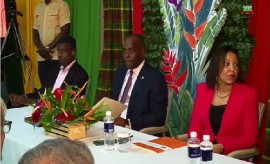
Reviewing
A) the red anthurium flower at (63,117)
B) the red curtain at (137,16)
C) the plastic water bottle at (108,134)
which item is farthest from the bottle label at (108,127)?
the red curtain at (137,16)

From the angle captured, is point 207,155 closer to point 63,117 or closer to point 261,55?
point 63,117

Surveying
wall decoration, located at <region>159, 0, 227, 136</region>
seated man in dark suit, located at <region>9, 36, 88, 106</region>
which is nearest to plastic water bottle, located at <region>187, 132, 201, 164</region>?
wall decoration, located at <region>159, 0, 227, 136</region>

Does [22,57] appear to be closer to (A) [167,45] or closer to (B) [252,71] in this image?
(A) [167,45]

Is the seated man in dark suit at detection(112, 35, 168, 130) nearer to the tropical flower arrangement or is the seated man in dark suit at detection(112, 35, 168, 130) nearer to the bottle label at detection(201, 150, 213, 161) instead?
the tropical flower arrangement

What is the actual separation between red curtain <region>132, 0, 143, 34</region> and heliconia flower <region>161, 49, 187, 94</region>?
549 mm

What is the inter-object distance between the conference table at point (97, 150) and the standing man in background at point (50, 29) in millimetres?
2229

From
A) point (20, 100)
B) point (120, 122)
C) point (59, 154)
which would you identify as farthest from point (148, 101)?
point (59, 154)

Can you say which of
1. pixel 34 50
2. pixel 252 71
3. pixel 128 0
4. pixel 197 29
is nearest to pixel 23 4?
pixel 34 50

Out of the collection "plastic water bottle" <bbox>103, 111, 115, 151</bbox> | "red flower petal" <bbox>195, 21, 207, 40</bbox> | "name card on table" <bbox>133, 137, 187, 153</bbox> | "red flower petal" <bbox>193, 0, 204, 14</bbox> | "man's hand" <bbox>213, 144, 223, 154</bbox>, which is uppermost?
"red flower petal" <bbox>193, 0, 204, 14</bbox>

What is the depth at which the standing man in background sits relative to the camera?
19.7ft

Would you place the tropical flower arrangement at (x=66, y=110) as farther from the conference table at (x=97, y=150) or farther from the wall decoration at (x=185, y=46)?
the wall decoration at (x=185, y=46)

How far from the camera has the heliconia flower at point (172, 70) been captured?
4746 millimetres

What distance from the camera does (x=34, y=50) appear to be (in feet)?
22.2

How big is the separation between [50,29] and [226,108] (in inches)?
128
